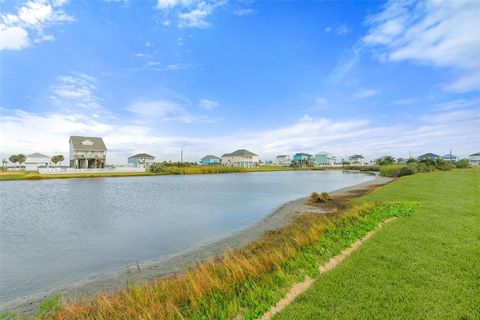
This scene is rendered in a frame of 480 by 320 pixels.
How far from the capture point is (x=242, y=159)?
11825cm

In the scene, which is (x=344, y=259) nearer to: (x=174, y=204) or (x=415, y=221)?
(x=415, y=221)

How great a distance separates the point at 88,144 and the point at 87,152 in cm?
197

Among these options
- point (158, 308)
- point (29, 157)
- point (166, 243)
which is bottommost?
point (166, 243)

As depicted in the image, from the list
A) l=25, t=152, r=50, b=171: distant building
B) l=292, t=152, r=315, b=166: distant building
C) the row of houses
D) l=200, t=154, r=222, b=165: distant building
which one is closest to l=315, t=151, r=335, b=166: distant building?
the row of houses

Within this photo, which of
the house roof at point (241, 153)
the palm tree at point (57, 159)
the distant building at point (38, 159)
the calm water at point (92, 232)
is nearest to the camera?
the calm water at point (92, 232)

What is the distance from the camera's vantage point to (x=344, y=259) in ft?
20.9

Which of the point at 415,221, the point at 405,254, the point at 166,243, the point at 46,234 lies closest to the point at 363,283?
the point at 405,254

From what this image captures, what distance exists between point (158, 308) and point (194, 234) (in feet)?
27.3

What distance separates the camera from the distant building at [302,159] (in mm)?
135625

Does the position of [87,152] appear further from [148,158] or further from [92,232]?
[92,232]

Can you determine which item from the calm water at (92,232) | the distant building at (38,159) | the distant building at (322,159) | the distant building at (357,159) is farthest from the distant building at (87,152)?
the distant building at (357,159)

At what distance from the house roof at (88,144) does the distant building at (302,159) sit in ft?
313

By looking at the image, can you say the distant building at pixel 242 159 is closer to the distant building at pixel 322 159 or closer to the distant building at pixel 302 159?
the distant building at pixel 302 159

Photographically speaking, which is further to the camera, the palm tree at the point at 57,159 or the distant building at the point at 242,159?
the distant building at the point at 242,159
